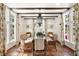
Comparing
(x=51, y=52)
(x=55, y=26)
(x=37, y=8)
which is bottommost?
(x=51, y=52)

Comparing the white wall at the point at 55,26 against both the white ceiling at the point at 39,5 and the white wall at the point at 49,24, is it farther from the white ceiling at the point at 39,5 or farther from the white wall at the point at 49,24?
the white ceiling at the point at 39,5

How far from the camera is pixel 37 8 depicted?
2.24m

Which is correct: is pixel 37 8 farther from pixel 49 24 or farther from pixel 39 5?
pixel 49 24

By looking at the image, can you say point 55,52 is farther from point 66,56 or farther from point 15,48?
point 15,48

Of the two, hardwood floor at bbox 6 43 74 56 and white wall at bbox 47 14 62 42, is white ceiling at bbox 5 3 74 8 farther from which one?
hardwood floor at bbox 6 43 74 56

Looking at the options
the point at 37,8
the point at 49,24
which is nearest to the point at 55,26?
the point at 49,24

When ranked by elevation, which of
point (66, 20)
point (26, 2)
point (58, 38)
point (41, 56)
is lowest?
point (41, 56)

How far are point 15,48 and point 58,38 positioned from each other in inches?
29.7

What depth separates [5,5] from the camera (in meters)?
2.21

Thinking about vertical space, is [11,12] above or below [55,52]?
above

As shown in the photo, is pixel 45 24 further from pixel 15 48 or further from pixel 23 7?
pixel 15 48

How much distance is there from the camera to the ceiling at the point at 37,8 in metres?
2.22

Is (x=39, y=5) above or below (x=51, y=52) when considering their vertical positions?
above

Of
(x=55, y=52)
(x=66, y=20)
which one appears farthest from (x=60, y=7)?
(x=55, y=52)
